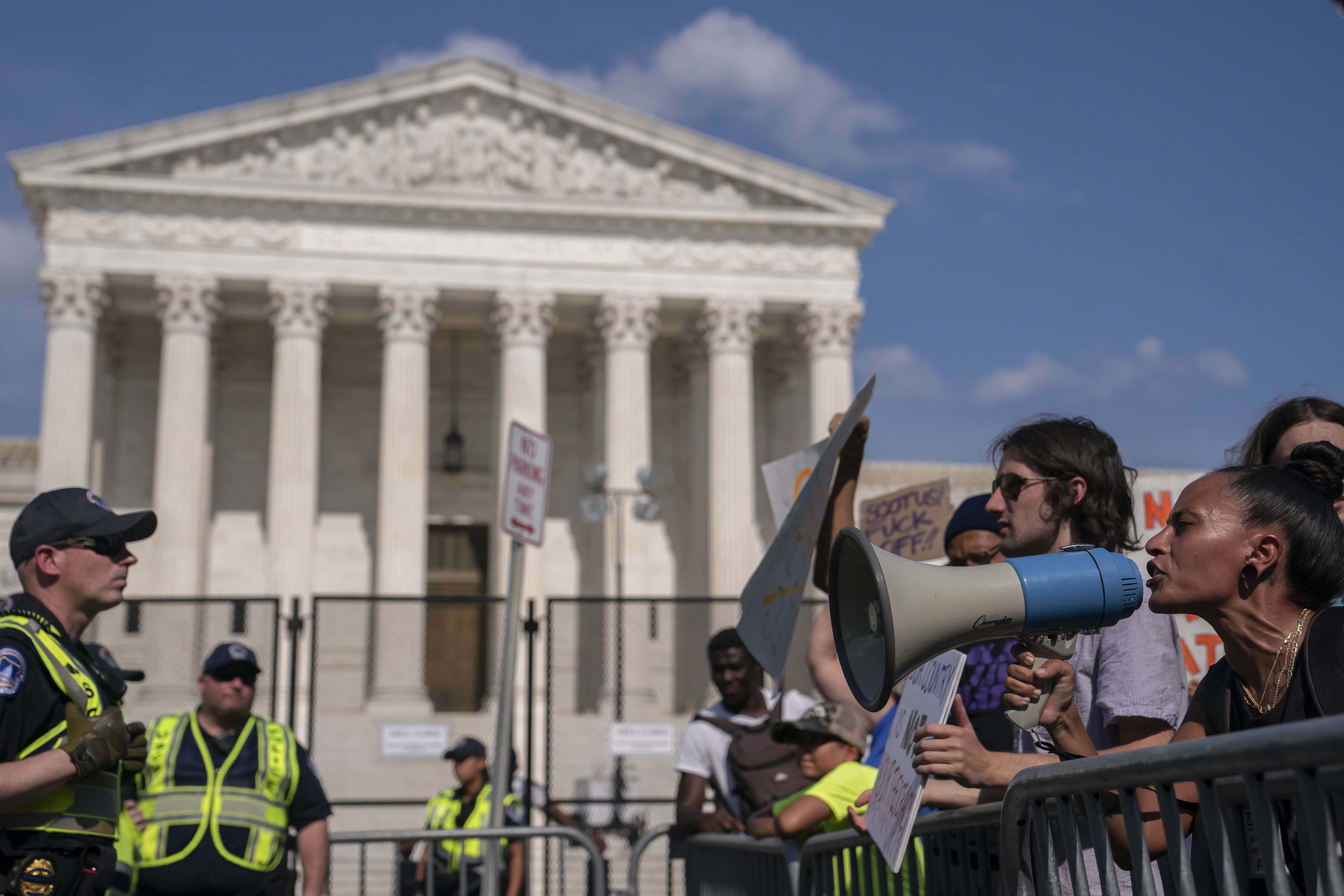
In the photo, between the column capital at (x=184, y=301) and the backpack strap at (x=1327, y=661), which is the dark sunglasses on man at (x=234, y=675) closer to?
the backpack strap at (x=1327, y=661)

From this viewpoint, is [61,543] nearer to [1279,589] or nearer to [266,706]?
[1279,589]

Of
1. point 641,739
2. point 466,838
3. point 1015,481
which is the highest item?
point 1015,481

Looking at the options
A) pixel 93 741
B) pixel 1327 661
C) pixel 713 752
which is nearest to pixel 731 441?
pixel 713 752

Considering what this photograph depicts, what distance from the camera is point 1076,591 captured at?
2.87m


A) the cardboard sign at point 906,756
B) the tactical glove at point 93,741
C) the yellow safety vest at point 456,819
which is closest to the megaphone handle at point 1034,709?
the cardboard sign at point 906,756

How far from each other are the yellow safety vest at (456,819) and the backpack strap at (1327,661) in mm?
6551

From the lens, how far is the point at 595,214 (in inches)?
1330

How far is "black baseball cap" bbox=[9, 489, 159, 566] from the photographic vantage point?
466 centimetres

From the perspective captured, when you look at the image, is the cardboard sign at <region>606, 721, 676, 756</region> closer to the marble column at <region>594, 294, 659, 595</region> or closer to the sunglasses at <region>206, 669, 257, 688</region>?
the sunglasses at <region>206, 669, 257, 688</region>

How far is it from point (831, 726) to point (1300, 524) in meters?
2.72

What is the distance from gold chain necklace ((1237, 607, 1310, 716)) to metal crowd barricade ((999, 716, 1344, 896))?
1.03 ft

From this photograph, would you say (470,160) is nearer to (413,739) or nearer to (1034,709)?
(413,739)

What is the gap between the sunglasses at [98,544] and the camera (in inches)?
184

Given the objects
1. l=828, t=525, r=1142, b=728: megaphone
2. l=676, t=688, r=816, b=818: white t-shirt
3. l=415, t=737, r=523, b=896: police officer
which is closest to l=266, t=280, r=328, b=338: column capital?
l=415, t=737, r=523, b=896: police officer
